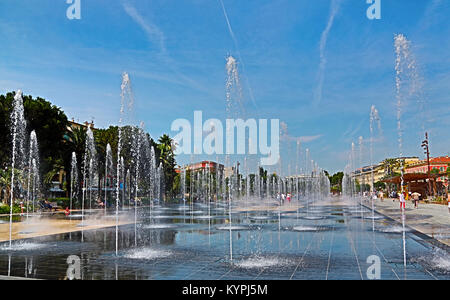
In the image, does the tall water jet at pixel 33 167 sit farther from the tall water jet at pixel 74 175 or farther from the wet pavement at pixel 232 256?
the wet pavement at pixel 232 256

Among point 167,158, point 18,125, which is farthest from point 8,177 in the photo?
point 167,158

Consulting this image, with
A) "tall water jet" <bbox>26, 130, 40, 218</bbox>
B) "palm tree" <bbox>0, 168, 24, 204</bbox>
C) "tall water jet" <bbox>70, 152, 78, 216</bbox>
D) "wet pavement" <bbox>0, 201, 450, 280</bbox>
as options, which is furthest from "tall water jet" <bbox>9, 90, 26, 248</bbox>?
"wet pavement" <bbox>0, 201, 450, 280</bbox>

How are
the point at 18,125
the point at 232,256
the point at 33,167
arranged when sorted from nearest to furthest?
the point at 232,256 < the point at 18,125 < the point at 33,167

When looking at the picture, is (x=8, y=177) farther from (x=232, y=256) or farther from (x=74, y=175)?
(x=232, y=256)

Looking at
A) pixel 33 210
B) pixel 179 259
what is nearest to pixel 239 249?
pixel 179 259

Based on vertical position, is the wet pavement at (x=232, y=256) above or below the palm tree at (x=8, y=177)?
below

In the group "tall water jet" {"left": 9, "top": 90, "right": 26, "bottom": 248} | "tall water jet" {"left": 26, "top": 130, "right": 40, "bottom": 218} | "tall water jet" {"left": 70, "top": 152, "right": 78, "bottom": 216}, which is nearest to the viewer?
"tall water jet" {"left": 9, "top": 90, "right": 26, "bottom": 248}

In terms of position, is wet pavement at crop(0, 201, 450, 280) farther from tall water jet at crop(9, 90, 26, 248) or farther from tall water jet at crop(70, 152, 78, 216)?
tall water jet at crop(70, 152, 78, 216)

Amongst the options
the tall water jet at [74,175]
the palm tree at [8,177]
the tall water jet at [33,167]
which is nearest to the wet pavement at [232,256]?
the tall water jet at [33,167]

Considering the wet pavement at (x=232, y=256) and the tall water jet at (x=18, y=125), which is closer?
the wet pavement at (x=232, y=256)

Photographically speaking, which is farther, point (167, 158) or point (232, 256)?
point (167, 158)

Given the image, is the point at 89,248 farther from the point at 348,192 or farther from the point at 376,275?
the point at 348,192

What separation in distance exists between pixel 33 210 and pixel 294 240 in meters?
27.7

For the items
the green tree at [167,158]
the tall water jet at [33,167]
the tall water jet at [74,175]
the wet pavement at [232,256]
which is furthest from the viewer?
the green tree at [167,158]
